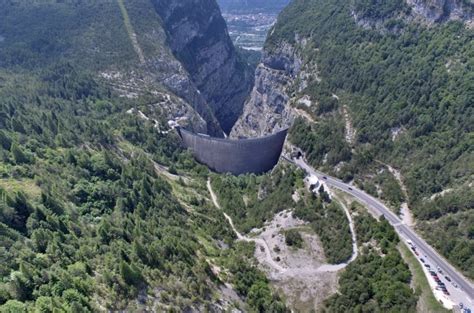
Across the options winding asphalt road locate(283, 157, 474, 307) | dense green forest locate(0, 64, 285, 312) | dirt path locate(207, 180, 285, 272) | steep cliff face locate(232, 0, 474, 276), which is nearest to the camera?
dense green forest locate(0, 64, 285, 312)

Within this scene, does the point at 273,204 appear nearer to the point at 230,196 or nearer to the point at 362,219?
the point at 230,196

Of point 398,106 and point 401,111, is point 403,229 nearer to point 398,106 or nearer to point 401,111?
point 401,111

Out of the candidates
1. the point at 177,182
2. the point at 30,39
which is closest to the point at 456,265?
the point at 177,182

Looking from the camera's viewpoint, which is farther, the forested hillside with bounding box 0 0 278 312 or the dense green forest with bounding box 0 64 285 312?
the forested hillside with bounding box 0 0 278 312

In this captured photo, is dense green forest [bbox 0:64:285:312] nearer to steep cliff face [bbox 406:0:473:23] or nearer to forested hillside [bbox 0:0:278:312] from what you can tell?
forested hillside [bbox 0:0:278:312]

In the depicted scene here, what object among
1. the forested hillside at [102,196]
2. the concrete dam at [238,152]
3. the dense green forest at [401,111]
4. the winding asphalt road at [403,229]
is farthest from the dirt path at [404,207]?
the concrete dam at [238,152]

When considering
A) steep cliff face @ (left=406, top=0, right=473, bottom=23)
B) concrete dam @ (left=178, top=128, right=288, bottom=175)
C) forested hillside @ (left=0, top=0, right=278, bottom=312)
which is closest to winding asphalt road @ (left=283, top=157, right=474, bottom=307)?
concrete dam @ (left=178, top=128, right=288, bottom=175)

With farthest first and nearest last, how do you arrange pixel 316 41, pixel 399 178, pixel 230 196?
1. pixel 316 41
2. pixel 230 196
3. pixel 399 178
